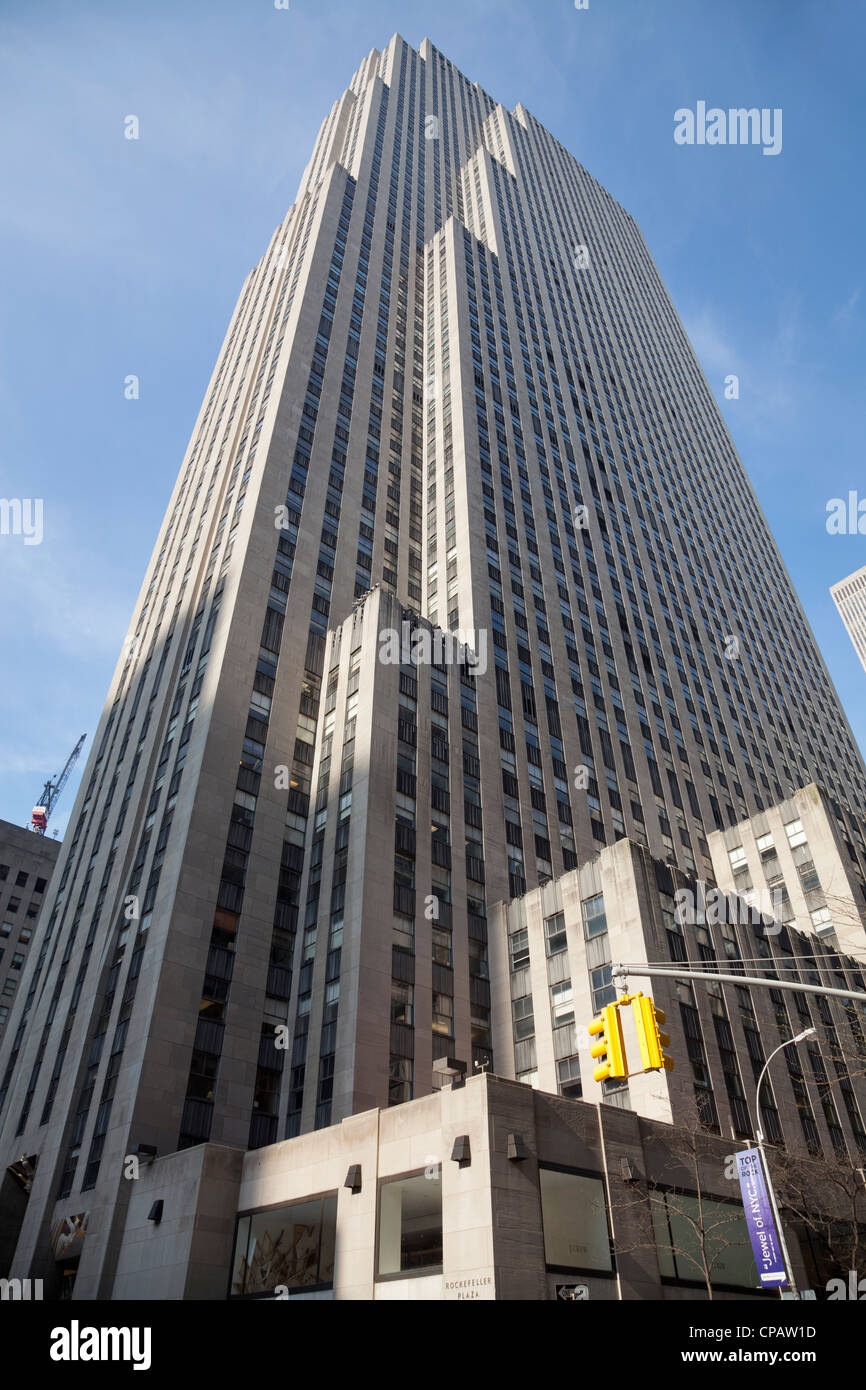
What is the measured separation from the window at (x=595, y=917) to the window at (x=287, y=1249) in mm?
18618

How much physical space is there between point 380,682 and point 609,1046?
40994 mm

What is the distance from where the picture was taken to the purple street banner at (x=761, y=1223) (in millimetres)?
23703

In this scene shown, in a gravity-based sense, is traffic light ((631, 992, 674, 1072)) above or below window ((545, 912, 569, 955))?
below

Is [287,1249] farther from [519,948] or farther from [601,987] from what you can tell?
[519,948]

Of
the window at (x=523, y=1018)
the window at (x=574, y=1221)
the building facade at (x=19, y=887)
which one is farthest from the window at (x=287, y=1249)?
the building facade at (x=19, y=887)

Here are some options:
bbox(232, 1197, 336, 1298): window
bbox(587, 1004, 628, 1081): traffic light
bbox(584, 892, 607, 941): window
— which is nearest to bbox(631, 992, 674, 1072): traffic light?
bbox(587, 1004, 628, 1081): traffic light

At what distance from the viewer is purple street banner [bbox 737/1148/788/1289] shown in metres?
23.7

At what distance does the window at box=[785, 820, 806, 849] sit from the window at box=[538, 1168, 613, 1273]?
136ft

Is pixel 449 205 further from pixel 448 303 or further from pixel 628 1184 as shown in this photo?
pixel 628 1184

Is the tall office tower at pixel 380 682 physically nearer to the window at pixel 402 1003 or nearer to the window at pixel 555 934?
the window at pixel 402 1003

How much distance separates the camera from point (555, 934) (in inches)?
1890

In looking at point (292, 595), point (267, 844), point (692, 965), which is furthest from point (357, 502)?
point (692, 965)

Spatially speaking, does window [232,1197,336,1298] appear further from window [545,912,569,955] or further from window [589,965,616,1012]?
window [545,912,569,955]

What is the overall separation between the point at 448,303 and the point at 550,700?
165 ft
